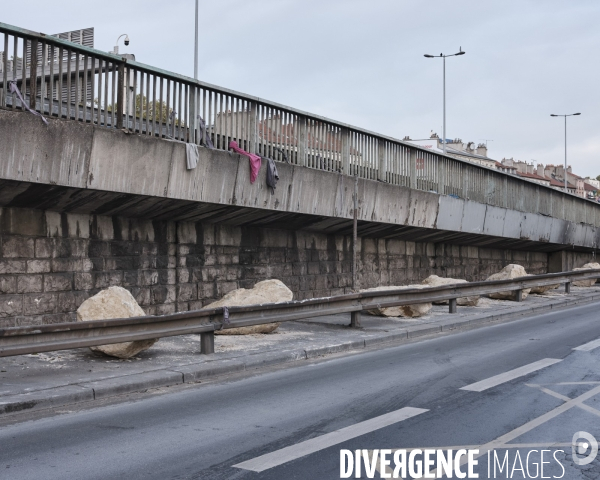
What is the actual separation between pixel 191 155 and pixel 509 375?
6.11 meters

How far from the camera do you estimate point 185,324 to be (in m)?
9.18

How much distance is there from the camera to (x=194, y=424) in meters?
6.07

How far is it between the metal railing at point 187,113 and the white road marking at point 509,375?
20.9ft

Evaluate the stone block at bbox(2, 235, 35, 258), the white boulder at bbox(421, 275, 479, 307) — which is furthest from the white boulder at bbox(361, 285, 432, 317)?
the stone block at bbox(2, 235, 35, 258)

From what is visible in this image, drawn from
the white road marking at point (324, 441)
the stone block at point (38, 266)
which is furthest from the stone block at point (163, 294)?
the white road marking at point (324, 441)

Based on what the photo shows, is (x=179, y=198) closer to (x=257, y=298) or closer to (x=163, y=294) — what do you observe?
(x=163, y=294)

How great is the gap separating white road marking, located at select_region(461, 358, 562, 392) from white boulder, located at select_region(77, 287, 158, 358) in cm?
402

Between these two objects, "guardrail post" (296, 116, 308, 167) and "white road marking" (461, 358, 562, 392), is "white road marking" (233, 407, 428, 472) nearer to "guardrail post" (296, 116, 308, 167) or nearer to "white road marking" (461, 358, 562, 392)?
"white road marking" (461, 358, 562, 392)

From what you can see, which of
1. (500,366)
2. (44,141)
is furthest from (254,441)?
(44,141)

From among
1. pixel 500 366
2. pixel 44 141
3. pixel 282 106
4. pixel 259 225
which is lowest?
pixel 500 366

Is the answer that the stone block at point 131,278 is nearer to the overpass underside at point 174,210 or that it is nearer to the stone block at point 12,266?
the overpass underside at point 174,210

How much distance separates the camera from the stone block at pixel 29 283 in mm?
9672

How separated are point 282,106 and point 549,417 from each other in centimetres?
937

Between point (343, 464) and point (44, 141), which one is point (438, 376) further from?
A: point (44, 141)
